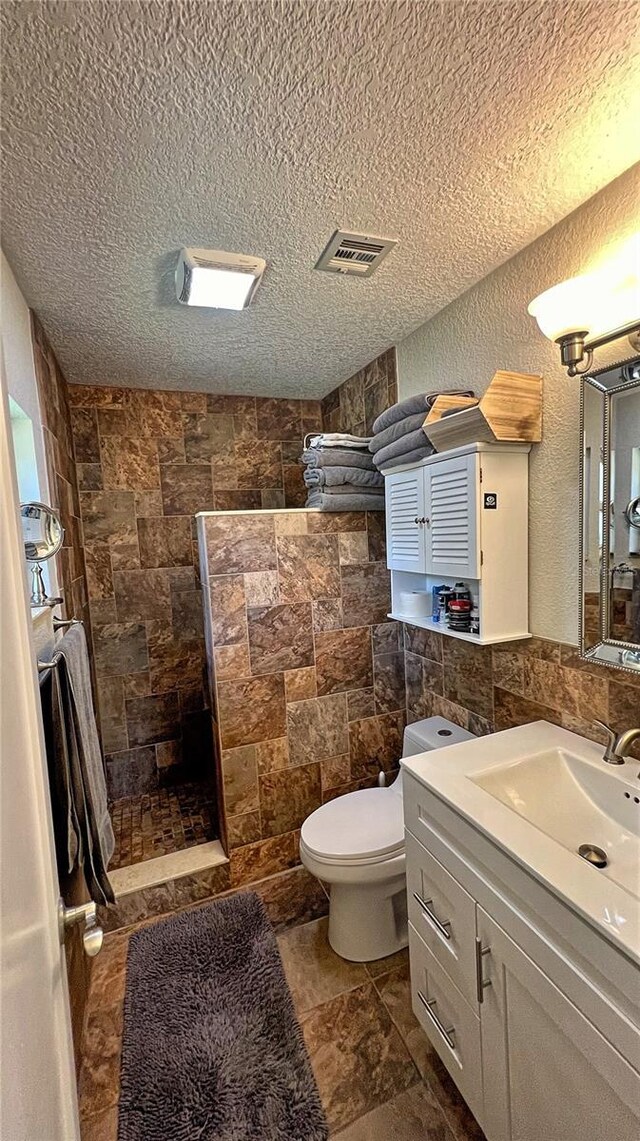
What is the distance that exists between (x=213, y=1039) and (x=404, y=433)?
2.10 meters

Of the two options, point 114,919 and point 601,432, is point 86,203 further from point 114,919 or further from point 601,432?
point 114,919

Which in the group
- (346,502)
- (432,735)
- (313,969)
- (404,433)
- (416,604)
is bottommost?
(313,969)

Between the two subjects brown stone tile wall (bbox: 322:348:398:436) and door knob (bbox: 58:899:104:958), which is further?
brown stone tile wall (bbox: 322:348:398:436)

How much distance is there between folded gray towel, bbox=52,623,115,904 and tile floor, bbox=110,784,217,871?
40.2 inches

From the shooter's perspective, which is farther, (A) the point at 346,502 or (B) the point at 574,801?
(A) the point at 346,502

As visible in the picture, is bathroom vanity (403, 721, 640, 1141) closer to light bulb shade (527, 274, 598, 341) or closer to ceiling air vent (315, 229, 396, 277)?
light bulb shade (527, 274, 598, 341)

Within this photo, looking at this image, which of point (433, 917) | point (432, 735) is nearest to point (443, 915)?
point (433, 917)

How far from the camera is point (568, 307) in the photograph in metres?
1.12

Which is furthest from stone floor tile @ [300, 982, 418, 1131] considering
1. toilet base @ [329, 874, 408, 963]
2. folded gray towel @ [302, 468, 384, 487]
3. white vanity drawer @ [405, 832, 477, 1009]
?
folded gray towel @ [302, 468, 384, 487]

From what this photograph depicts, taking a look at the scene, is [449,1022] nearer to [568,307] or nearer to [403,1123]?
[403,1123]

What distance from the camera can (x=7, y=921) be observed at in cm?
43

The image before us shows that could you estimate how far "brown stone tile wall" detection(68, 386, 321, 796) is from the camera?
2480 mm

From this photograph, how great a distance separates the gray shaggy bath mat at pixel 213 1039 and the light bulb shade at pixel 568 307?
2.17 m

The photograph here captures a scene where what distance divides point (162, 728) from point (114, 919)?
967 millimetres
